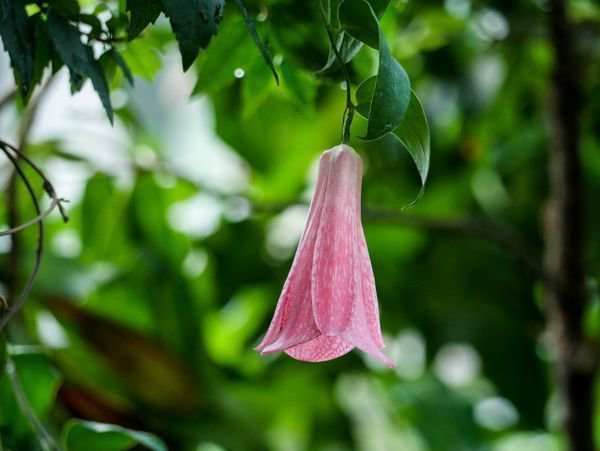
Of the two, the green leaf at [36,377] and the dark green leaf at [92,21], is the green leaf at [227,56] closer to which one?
the dark green leaf at [92,21]

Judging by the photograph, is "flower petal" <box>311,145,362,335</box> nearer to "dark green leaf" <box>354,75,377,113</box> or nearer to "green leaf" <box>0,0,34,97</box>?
"dark green leaf" <box>354,75,377,113</box>

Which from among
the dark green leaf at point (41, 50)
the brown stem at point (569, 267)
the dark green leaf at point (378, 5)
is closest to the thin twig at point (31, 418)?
the dark green leaf at point (41, 50)

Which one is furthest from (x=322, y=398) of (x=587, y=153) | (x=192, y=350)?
(x=587, y=153)

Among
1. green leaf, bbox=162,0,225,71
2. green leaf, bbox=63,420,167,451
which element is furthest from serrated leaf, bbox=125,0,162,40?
green leaf, bbox=63,420,167,451

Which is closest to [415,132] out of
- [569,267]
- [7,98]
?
[7,98]

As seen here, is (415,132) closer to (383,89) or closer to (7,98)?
(383,89)

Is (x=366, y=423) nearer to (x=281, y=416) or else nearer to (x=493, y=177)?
(x=281, y=416)
